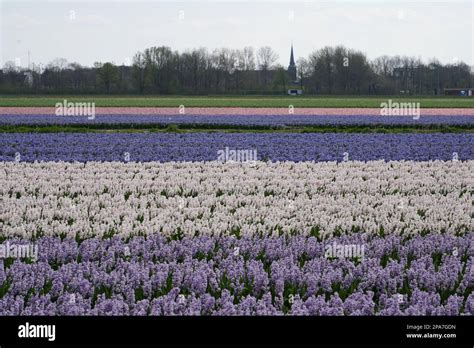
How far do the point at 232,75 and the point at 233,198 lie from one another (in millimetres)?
78541

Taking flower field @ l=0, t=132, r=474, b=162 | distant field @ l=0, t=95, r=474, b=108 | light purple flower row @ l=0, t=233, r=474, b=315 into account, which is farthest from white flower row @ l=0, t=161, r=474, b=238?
distant field @ l=0, t=95, r=474, b=108

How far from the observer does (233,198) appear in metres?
11.4

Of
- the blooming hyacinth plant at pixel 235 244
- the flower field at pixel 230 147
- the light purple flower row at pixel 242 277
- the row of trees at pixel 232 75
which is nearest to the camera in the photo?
the light purple flower row at pixel 242 277

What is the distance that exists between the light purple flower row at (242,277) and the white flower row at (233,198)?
617 millimetres

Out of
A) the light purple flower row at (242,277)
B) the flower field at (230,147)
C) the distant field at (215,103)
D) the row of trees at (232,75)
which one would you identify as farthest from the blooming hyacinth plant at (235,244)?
the row of trees at (232,75)

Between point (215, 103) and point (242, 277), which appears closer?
point (242, 277)

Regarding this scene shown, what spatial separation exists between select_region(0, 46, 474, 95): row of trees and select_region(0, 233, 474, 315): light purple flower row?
2770 inches

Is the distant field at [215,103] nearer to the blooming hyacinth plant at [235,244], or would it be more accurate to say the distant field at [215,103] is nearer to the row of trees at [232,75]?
the row of trees at [232,75]

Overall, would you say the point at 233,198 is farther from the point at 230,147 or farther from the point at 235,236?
the point at 230,147

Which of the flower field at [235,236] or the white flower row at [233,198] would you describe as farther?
the white flower row at [233,198]

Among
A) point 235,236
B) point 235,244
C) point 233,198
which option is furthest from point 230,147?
point 235,244

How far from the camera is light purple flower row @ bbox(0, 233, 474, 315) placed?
5891 mm

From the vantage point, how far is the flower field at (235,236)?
6.17 metres
